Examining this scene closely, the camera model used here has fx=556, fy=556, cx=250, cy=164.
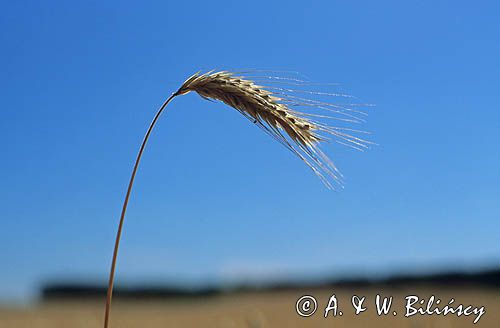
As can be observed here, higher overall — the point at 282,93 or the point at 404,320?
the point at 282,93

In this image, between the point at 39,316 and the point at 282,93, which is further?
the point at 39,316

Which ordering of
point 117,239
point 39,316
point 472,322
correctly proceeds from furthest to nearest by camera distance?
point 39,316, point 472,322, point 117,239

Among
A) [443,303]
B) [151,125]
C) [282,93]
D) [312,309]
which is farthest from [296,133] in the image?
[443,303]

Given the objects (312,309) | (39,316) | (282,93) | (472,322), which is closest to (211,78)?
(282,93)

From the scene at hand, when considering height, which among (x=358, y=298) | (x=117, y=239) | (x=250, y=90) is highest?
(x=250, y=90)

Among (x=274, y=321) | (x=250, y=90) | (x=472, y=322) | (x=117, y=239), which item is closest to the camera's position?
(x=117, y=239)

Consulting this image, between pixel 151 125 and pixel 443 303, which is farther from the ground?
pixel 151 125

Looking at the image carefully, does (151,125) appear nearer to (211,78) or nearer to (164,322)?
(211,78)

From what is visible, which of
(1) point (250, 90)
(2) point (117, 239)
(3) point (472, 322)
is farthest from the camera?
(3) point (472, 322)

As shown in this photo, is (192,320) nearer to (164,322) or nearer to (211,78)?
(164,322)
